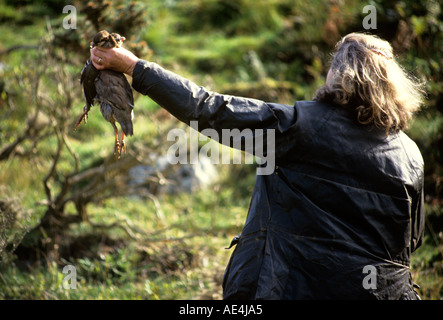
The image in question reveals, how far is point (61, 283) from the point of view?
12.0 ft

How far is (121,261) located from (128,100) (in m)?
2.38

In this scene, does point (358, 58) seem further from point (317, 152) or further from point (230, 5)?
point (230, 5)

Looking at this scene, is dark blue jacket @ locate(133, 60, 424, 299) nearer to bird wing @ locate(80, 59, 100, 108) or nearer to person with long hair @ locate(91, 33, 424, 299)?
person with long hair @ locate(91, 33, 424, 299)

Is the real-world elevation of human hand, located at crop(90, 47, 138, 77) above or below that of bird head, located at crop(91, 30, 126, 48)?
below

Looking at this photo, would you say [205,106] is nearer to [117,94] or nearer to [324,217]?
[117,94]

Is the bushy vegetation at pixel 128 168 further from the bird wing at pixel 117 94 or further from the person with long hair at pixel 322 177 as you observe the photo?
the person with long hair at pixel 322 177

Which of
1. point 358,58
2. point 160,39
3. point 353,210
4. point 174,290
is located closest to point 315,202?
point 353,210

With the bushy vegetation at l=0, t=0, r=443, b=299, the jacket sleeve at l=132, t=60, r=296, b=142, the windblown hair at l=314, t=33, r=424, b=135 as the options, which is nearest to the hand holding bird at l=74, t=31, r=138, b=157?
the jacket sleeve at l=132, t=60, r=296, b=142

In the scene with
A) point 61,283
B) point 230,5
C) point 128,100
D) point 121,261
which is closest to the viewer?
point 128,100

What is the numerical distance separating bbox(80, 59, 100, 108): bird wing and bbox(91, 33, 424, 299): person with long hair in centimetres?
5

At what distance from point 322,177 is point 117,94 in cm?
100

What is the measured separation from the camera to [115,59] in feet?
6.42

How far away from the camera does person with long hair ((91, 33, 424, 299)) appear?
189cm

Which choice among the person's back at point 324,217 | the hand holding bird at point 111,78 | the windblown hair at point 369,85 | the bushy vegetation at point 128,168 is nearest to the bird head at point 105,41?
the hand holding bird at point 111,78
